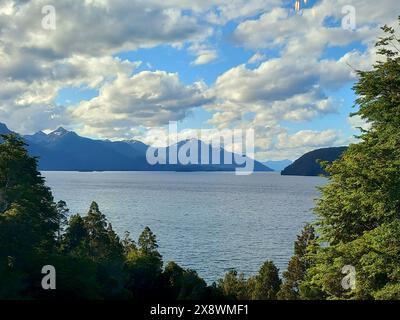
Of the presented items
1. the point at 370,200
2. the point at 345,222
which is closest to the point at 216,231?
the point at 345,222

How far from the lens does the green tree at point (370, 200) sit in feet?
69.8

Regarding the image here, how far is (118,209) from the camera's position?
183m

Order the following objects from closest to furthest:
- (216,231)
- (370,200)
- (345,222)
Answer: (370,200), (345,222), (216,231)

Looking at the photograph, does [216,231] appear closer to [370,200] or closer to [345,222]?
[345,222]

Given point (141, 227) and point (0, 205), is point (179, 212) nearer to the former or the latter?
point (141, 227)

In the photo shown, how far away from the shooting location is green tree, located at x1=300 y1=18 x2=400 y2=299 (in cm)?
2128

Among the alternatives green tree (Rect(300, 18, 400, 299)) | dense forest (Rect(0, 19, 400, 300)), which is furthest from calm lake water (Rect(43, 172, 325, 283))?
green tree (Rect(300, 18, 400, 299))

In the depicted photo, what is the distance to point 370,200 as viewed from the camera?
22.0m

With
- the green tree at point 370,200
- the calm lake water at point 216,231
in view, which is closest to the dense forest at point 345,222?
the green tree at point 370,200

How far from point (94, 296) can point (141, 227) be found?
101m

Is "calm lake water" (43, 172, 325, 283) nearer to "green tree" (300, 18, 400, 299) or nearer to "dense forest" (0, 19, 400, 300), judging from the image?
"dense forest" (0, 19, 400, 300)

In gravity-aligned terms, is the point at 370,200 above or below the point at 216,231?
above

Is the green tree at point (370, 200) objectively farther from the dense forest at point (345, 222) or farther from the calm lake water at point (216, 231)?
the calm lake water at point (216, 231)

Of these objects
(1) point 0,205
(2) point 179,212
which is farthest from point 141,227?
(1) point 0,205
